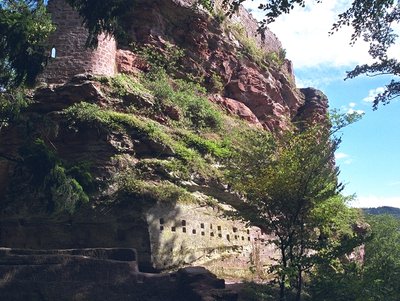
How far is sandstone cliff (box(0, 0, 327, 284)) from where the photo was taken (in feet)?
46.4

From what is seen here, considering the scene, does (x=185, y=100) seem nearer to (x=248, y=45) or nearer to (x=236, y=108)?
(x=236, y=108)

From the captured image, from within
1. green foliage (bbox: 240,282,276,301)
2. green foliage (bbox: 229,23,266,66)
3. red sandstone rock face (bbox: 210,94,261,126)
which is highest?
green foliage (bbox: 229,23,266,66)

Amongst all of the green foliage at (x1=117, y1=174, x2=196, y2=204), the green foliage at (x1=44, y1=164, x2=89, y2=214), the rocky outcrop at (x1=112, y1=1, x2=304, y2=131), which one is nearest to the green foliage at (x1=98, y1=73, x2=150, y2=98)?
the rocky outcrop at (x1=112, y1=1, x2=304, y2=131)

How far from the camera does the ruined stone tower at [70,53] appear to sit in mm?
19078

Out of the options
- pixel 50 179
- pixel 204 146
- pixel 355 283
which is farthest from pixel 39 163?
pixel 355 283

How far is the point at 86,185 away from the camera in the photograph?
1298cm

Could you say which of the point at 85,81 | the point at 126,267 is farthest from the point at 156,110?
the point at 126,267

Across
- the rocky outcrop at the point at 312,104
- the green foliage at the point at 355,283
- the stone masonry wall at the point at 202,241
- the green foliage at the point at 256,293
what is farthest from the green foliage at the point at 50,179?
the rocky outcrop at the point at 312,104

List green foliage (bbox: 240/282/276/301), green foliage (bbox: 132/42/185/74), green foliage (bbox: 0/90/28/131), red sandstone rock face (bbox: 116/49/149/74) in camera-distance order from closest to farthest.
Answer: green foliage (bbox: 240/282/276/301)
green foliage (bbox: 0/90/28/131)
red sandstone rock face (bbox: 116/49/149/74)
green foliage (bbox: 132/42/185/74)

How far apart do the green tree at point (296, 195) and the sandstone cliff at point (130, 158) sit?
108 inches

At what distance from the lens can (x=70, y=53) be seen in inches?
765

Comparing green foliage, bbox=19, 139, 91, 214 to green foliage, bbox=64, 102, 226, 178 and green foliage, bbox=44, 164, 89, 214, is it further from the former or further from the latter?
green foliage, bbox=64, 102, 226, 178

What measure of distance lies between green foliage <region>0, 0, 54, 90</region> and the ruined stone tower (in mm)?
6142

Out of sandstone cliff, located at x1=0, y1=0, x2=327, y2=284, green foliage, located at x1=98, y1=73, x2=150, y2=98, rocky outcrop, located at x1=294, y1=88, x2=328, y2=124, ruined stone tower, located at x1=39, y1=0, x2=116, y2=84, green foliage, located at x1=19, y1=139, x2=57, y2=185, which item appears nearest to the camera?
green foliage, located at x1=19, y1=139, x2=57, y2=185
